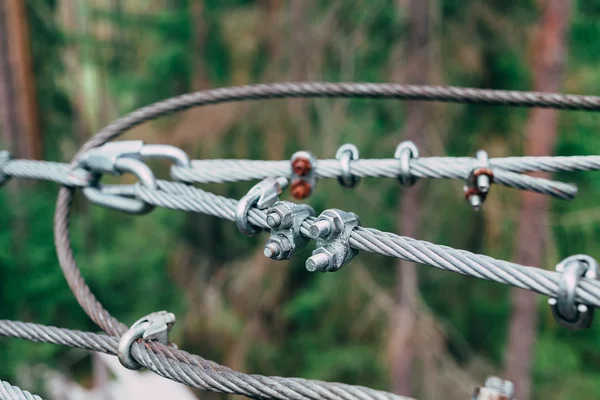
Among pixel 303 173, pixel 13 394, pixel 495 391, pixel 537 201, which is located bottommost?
pixel 13 394

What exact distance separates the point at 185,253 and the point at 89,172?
4463mm

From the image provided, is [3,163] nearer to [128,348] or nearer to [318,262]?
[128,348]

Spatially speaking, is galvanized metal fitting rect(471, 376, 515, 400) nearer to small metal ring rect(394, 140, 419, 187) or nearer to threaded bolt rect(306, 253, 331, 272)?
threaded bolt rect(306, 253, 331, 272)

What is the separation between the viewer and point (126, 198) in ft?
3.27

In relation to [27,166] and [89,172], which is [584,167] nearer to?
[89,172]

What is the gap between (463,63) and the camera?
4160 millimetres

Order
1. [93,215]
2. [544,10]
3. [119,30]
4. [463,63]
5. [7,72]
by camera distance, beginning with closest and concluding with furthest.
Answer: [544,10] < [7,72] < [463,63] < [93,215] < [119,30]

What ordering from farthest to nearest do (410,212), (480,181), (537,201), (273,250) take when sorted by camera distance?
(410,212) → (537,201) → (480,181) → (273,250)

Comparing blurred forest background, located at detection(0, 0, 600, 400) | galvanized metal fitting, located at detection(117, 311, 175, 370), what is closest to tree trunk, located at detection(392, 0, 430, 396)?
blurred forest background, located at detection(0, 0, 600, 400)

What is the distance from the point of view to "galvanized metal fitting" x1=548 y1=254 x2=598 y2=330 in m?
0.59

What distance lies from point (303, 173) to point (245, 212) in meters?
0.28

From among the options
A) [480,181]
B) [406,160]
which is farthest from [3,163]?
[480,181]

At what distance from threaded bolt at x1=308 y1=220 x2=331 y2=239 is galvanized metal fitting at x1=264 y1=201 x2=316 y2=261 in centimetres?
4

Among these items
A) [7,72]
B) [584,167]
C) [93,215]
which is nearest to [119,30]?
[93,215]
